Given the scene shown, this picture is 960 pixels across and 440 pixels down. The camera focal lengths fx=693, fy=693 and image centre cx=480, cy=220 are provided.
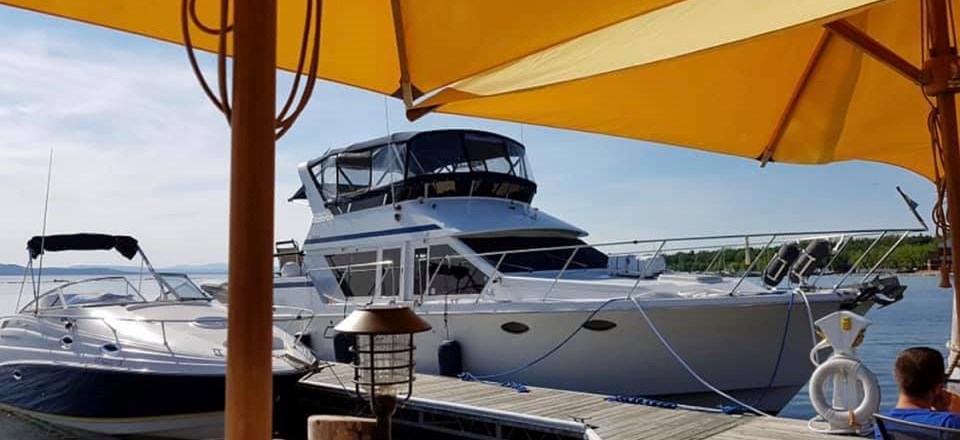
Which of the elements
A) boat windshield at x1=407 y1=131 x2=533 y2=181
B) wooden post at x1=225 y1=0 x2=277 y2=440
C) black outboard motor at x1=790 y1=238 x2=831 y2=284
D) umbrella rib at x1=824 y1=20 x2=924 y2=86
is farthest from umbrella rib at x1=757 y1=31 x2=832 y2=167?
boat windshield at x1=407 y1=131 x2=533 y2=181

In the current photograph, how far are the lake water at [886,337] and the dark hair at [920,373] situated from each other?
3.49ft

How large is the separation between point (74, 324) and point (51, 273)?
2173 millimetres

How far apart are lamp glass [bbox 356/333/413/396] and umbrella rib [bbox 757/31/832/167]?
193 cm

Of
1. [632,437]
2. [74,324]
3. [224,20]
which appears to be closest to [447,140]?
[74,324]

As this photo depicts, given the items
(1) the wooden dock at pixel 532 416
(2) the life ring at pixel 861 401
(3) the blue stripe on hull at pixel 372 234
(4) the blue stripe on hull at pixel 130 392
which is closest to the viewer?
(2) the life ring at pixel 861 401

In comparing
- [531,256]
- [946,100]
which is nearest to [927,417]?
[946,100]

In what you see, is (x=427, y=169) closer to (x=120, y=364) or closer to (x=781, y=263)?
(x=120, y=364)

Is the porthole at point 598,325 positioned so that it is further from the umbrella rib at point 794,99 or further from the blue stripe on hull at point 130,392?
the umbrella rib at point 794,99

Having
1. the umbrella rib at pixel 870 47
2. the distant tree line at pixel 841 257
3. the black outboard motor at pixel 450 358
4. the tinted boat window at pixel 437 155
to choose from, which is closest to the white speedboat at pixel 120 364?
the black outboard motor at pixel 450 358

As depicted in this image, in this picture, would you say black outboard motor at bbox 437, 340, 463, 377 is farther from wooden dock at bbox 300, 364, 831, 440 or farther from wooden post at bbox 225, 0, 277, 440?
wooden post at bbox 225, 0, 277, 440

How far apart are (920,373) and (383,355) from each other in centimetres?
191

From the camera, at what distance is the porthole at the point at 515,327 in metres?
7.42

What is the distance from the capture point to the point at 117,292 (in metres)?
8.28

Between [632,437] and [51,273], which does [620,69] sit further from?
[51,273]
